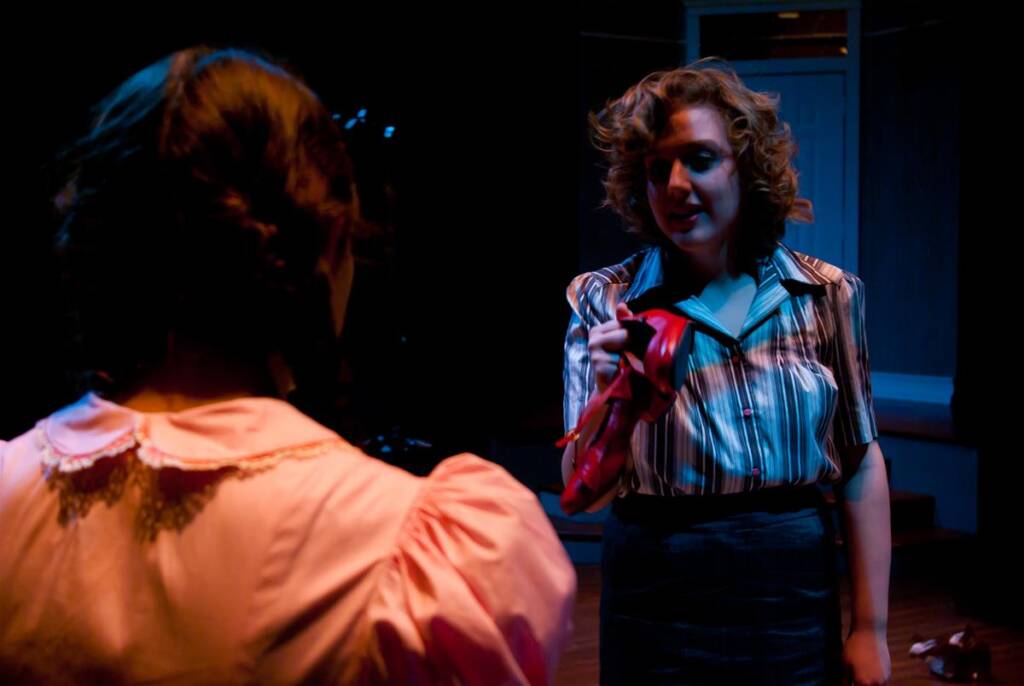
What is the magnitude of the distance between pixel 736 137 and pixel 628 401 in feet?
1.54

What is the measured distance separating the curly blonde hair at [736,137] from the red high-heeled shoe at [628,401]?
325 mm

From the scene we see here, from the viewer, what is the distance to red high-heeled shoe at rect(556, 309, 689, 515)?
4.61 feet

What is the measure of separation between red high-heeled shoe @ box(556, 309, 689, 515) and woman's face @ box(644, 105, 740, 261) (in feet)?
0.74

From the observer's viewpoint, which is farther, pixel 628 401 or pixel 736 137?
pixel 736 137

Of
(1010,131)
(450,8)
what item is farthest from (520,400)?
(1010,131)

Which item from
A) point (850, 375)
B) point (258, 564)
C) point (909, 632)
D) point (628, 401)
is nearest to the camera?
point (258, 564)

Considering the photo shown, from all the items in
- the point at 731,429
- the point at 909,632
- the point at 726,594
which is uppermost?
the point at 731,429

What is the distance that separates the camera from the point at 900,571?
16.6 feet

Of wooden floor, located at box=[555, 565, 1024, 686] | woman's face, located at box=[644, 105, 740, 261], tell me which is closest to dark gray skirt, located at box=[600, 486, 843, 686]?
woman's face, located at box=[644, 105, 740, 261]

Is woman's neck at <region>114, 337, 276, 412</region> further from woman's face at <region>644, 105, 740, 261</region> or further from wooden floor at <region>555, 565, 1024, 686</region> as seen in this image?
wooden floor at <region>555, 565, 1024, 686</region>

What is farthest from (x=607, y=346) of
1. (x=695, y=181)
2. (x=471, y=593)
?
(x=471, y=593)

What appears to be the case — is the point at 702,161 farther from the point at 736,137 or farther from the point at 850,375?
the point at 850,375

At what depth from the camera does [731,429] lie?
4.99 feet

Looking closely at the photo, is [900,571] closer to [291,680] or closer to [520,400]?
[520,400]
